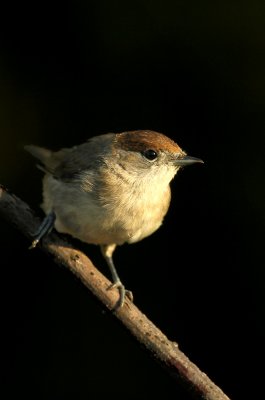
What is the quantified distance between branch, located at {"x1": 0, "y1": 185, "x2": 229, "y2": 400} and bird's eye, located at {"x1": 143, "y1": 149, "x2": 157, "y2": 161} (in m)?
0.69

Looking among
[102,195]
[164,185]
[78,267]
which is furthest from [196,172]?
[78,267]

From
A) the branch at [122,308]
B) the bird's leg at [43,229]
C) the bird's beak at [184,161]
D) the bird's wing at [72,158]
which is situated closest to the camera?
the branch at [122,308]

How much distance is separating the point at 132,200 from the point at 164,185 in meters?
0.26

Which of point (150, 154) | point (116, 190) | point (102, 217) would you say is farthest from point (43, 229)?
point (150, 154)

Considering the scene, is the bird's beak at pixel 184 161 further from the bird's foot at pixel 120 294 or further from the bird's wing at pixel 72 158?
the bird's foot at pixel 120 294

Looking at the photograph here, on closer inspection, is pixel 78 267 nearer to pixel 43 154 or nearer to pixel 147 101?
pixel 43 154

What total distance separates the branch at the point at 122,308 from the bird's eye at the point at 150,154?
2.25ft

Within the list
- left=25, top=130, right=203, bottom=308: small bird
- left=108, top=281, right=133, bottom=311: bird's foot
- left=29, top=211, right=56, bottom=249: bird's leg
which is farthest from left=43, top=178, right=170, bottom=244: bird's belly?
left=108, top=281, right=133, bottom=311: bird's foot

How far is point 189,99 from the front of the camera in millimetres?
4570

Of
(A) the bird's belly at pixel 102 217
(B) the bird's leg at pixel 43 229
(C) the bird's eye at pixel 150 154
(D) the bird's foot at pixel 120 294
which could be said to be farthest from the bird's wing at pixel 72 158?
(D) the bird's foot at pixel 120 294

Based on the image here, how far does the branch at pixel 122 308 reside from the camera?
114 inches

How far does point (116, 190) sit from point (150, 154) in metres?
0.30

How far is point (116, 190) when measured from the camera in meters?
3.48

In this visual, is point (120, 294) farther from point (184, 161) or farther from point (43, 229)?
point (184, 161)
